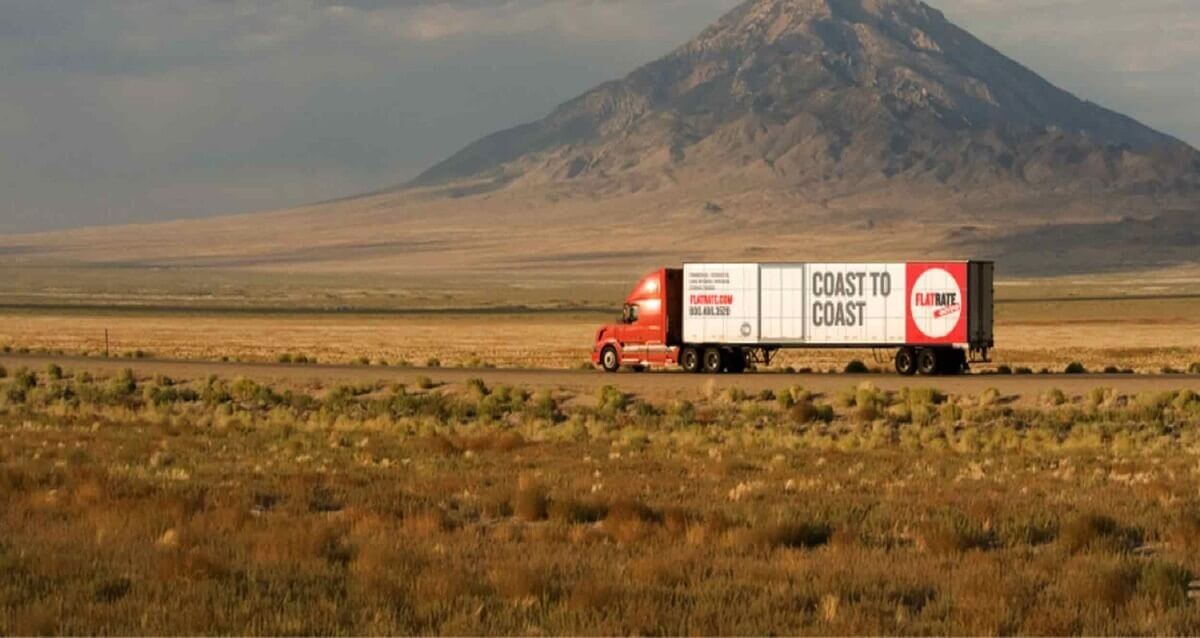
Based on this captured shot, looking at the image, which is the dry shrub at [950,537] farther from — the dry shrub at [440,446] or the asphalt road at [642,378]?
the asphalt road at [642,378]

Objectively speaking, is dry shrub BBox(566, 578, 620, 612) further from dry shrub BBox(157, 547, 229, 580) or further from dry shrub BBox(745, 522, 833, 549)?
dry shrub BBox(745, 522, 833, 549)

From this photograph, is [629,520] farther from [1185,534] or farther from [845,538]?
[1185,534]

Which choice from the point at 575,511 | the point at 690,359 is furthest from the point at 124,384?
the point at 575,511

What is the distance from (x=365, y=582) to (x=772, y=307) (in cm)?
3429

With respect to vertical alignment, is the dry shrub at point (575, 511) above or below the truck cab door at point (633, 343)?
below

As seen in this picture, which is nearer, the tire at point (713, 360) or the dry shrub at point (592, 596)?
the dry shrub at point (592, 596)

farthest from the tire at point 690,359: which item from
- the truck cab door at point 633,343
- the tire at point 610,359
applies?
the tire at point 610,359

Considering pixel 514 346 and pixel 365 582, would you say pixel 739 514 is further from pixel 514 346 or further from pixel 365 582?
pixel 514 346

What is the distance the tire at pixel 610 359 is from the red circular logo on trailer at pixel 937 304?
7.80 metres

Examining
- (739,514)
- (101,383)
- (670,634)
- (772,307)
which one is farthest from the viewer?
(772,307)

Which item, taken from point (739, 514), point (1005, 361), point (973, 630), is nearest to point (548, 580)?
point (973, 630)

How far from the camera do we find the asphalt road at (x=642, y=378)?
40.8 meters

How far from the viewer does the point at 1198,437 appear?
31.8 metres

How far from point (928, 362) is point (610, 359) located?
331 inches
